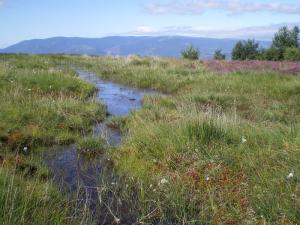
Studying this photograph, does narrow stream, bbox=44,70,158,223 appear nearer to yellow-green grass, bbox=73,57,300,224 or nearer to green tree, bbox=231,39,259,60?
yellow-green grass, bbox=73,57,300,224

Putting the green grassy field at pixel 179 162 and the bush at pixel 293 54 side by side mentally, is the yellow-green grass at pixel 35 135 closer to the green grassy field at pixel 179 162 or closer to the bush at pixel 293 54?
the green grassy field at pixel 179 162

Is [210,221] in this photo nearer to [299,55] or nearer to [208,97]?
[208,97]

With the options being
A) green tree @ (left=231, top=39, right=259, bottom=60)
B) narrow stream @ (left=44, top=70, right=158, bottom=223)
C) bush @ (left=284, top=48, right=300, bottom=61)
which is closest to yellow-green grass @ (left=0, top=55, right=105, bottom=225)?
narrow stream @ (left=44, top=70, right=158, bottom=223)

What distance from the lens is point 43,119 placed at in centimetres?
1027

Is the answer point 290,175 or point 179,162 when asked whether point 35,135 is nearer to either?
point 179,162

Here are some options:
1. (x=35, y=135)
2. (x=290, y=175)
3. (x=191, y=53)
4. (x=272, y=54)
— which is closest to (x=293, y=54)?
(x=272, y=54)

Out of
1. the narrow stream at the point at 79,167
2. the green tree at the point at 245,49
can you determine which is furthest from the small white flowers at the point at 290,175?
the green tree at the point at 245,49

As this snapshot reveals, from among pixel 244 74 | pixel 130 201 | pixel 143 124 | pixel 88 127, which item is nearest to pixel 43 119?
pixel 88 127

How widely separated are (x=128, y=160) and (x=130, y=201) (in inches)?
68.2

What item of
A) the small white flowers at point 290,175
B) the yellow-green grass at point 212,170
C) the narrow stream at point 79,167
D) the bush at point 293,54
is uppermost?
the bush at point 293,54

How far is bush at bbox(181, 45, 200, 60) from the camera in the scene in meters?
42.4

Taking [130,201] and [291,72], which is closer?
[130,201]

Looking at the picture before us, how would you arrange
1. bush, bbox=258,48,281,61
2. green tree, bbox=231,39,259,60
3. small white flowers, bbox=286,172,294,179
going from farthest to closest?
green tree, bbox=231,39,259,60 < bush, bbox=258,48,281,61 < small white flowers, bbox=286,172,294,179

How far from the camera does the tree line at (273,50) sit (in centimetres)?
3870
